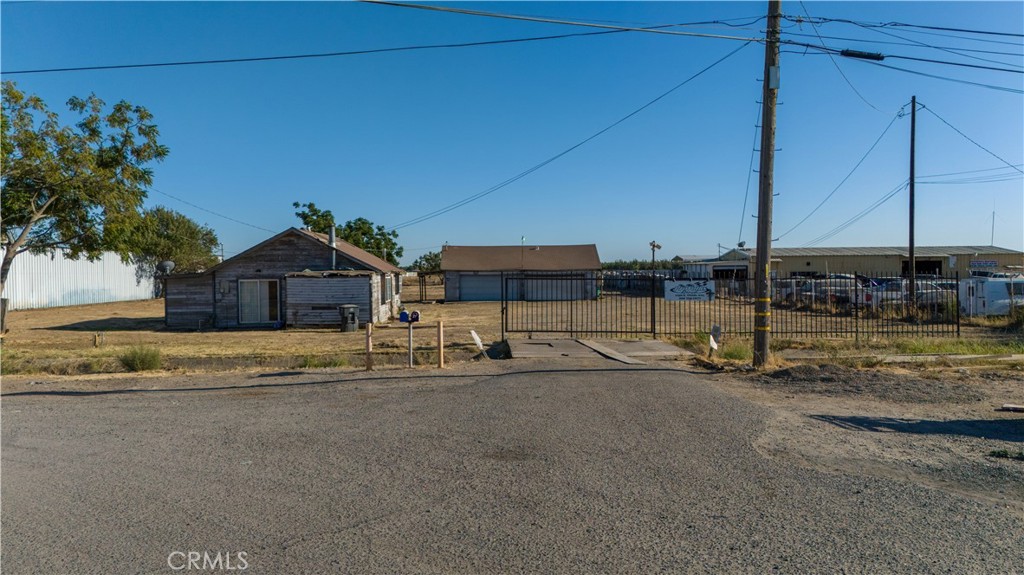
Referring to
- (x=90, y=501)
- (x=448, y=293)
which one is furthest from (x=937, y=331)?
(x=448, y=293)

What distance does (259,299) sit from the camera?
29.8 meters

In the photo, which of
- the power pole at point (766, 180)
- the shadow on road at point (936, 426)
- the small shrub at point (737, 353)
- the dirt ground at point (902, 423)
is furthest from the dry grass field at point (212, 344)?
the shadow on road at point (936, 426)

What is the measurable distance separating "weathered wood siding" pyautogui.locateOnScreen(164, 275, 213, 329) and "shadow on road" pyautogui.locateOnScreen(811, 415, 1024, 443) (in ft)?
89.6

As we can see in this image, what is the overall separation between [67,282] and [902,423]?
54043 mm

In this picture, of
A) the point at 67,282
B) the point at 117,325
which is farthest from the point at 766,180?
the point at 67,282

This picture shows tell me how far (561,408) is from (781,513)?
421cm

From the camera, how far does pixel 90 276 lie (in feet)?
165

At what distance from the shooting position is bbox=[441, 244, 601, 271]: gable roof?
49.0 metres

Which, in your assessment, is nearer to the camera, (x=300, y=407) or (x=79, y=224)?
(x=300, y=407)

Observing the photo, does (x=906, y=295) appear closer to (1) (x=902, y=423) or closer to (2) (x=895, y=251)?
(1) (x=902, y=423)

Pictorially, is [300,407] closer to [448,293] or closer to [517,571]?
[517,571]

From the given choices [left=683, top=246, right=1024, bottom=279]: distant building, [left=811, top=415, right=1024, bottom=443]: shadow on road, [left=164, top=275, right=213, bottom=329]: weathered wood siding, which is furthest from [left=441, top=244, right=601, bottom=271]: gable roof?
[left=811, top=415, right=1024, bottom=443]: shadow on road

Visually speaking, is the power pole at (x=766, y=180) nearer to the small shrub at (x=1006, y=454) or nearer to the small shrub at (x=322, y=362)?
the small shrub at (x=1006, y=454)

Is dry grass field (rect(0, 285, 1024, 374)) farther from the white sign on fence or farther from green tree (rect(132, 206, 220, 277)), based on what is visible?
green tree (rect(132, 206, 220, 277))
